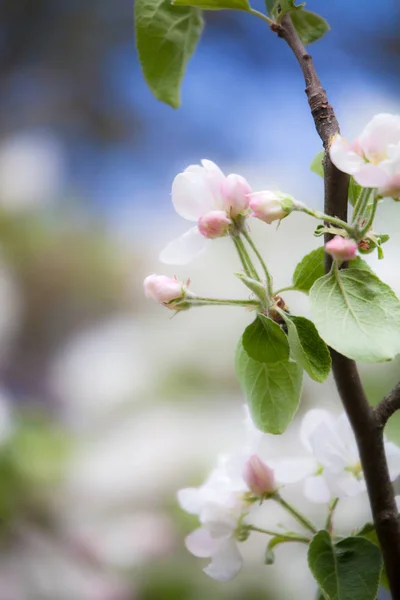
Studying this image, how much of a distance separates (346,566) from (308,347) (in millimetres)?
116

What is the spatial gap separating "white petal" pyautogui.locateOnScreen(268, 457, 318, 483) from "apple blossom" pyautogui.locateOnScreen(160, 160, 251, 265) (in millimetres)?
134

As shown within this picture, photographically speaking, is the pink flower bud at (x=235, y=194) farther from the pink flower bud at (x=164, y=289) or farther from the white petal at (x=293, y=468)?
the white petal at (x=293, y=468)

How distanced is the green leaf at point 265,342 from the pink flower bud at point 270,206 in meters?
0.04

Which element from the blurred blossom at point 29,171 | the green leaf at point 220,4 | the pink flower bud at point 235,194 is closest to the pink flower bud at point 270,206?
the pink flower bud at point 235,194

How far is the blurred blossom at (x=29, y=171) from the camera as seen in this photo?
153 cm

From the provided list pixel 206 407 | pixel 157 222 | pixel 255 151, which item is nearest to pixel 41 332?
pixel 157 222

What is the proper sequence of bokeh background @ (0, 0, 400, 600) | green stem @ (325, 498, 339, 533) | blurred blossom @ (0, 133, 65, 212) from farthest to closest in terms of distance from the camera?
blurred blossom @ (0, 133, 65, 212), bokeh background @ (0, 0, 400, 600), green stem @ (325, 498, 339, 533)

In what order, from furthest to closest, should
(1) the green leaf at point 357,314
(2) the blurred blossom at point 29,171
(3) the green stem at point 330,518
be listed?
(2) the blurred blossom at point 29,171, (3) the green stem at point 330,518, (1) the green leaf at point 357,314

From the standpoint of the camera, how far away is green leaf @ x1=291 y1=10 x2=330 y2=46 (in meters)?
0.37

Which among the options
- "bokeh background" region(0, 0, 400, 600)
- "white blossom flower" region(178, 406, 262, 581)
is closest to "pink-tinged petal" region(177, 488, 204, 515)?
"white blossom flower" region(178, 406, 262, 581)

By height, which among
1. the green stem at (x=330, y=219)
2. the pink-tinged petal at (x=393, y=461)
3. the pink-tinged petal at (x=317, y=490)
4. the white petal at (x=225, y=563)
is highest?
the green stem at (x=330, y=219)

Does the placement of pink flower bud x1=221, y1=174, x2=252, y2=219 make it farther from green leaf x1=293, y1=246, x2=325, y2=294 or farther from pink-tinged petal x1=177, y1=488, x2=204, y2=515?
pink-tinged petal x1=177, y1=488, x2=204, y2=515

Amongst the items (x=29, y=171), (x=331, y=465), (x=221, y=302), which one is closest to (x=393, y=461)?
(x=331, y=465)

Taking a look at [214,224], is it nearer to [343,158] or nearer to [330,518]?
[343,158]
